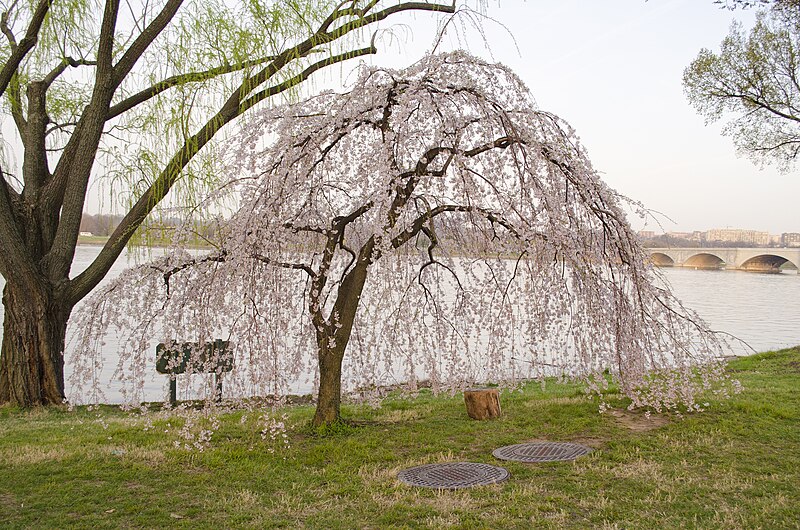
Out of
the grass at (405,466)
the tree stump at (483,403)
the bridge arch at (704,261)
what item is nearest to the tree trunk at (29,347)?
the grass at (405,466)

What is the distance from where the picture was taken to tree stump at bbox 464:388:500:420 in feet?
23.5

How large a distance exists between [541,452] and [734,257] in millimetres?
52637

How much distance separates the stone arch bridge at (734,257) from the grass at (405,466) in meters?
40.0

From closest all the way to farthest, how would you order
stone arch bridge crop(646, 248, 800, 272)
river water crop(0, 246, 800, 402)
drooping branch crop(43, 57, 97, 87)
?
1. drooping branch crop(43, 57, 97, 87)
2. river water crop(0, 246, 800, 402)
3. stone arch bridge crop(646, 248, 800, 272)

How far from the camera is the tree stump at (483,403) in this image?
716 centimetres

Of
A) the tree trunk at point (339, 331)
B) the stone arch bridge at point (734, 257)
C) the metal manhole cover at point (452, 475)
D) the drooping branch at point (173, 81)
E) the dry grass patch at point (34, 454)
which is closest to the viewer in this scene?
the metal manhole cover at point (452, 475)

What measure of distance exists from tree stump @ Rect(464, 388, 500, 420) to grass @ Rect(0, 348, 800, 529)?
0.20 m

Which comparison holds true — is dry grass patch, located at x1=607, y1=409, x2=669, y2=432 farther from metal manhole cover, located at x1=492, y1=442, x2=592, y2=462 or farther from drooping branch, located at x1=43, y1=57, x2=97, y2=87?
drooping branch, located at x1=43, y1=57, x2=97, y2=87

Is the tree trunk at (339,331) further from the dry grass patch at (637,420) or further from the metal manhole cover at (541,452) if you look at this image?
the dry grass patch at (637,420)

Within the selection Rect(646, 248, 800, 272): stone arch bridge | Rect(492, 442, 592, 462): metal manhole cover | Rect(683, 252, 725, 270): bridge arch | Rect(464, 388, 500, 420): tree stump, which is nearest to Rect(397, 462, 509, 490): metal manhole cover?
Rect(492, 442, 592, 462): metal manhole cover

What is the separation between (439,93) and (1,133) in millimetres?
7457

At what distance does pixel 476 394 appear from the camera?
7.16m

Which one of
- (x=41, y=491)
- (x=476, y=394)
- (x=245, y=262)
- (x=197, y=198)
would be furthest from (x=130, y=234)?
(x=476, y=394)

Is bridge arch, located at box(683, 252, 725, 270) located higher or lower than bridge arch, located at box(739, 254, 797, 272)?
higher
